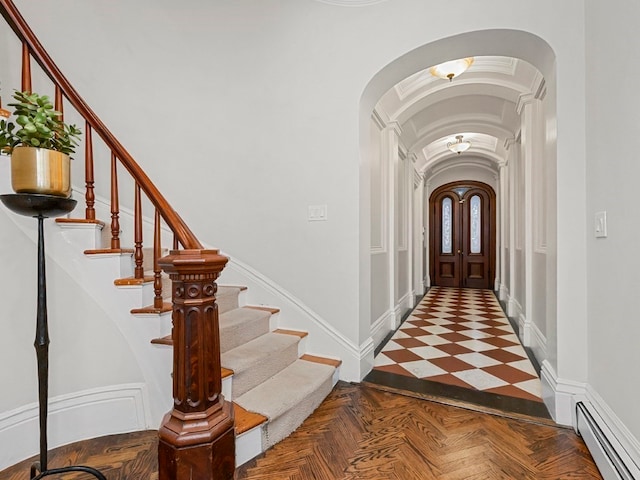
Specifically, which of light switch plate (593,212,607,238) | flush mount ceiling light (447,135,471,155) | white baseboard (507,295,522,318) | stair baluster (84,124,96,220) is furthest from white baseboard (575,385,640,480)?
flush mount ceiling light (447,135,471,155)

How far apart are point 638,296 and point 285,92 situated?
2.45 m

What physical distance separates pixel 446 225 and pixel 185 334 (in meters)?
7.60

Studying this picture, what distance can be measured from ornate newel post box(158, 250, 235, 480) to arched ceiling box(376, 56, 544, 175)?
9.15ft

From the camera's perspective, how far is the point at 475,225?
7578 millimetres

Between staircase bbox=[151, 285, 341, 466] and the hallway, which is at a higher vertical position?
staircase bbox=[151, 285, 341, 466]

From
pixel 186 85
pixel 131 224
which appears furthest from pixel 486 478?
pixel 186 85

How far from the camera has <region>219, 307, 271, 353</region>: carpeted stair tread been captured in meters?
2.02

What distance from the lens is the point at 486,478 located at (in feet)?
4.58

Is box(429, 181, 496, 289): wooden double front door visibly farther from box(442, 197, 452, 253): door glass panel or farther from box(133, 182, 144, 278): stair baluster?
box(133, 182, 144, 278): stair baluster

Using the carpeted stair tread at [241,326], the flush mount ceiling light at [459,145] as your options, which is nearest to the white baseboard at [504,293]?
the flush mount ceiling light at [459,145]

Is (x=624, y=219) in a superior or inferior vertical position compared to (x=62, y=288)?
superior

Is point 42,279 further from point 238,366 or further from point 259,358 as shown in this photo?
point 259,358

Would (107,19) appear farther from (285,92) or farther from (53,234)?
(53,234)

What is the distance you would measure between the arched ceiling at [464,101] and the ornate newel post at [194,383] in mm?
2789
